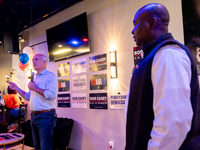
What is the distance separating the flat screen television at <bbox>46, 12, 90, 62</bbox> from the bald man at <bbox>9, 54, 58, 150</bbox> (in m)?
1.14

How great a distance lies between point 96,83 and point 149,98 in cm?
268

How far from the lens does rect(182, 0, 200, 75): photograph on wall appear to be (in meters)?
2.26

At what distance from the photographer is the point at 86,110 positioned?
3.66m

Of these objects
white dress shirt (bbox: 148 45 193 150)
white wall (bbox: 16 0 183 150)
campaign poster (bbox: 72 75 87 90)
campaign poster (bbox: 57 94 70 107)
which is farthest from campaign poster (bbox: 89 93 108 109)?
white dress shirt (bbox: 148 45 193 150)

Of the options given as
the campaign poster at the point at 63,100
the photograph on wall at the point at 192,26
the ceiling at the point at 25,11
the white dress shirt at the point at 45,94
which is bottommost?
the campaign poster at the point at 63,100

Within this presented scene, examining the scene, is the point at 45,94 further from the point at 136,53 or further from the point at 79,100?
the point at 136,53

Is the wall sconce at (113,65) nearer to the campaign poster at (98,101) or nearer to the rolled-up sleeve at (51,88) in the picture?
the campaign poster at (98,101)

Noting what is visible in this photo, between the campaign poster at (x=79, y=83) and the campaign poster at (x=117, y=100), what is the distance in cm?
80

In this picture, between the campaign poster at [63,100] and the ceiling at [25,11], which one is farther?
the ceiling at [25,11]

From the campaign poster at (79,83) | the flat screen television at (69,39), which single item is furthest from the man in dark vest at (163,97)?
the campaign poster at (79,83)

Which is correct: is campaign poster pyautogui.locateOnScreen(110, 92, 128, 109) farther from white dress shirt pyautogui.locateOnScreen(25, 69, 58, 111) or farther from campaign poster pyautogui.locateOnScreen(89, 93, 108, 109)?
white dress shirt pyautogui.locateOnScreen(25, 69, 58, 111)

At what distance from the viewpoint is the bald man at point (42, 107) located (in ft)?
8.05

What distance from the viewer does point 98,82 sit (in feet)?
11.4

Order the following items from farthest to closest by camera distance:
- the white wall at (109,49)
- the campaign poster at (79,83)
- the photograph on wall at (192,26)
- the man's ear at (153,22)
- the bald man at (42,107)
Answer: the campaign poster at (79,83), the white wall at (109,49), the bald man at (42,107), the photograph on wall at (192,26), the man's ear at (153,22)
